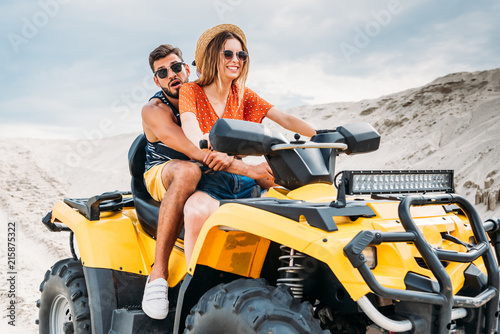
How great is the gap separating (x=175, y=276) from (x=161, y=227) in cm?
30

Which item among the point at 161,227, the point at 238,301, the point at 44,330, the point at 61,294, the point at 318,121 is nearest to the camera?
the point at 238,301

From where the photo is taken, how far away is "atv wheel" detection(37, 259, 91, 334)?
3.51 meters

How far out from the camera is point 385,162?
64.7 ft

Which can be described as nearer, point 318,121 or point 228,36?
point 228,36

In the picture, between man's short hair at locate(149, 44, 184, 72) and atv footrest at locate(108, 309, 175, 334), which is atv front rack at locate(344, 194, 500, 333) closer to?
atv footrest at locate(108, 309, 175, 334)

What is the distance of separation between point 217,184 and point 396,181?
1084mm

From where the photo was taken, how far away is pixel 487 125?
18.1m

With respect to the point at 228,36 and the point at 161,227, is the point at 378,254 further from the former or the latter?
the point at 228,36

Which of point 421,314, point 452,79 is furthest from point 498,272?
point 452,79

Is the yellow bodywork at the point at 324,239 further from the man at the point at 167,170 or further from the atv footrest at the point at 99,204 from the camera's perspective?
the atv footrest at the point at 99,204

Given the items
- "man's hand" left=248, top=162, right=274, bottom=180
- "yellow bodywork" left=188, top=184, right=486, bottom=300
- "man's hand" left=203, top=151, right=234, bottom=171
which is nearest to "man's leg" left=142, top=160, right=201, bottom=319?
"man's hand" left=203, top=151, right=234, bottom=171

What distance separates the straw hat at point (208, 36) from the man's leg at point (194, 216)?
0.87 m

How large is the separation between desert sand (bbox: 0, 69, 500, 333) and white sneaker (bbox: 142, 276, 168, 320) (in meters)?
3.08

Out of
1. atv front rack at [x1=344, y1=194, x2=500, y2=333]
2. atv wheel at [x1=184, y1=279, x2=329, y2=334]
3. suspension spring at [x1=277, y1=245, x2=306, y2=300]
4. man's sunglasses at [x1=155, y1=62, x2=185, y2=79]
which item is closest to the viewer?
atv front rack at [x1=344, y1=194, x2=500, y2=333]
